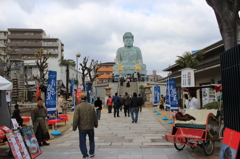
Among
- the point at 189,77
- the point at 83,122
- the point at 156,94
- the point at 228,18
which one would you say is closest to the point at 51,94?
the point at 83,122

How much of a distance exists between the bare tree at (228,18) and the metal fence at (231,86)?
9.99ft

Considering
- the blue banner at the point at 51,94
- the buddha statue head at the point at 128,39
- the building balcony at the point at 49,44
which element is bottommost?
the blue banner at the point at 51,94

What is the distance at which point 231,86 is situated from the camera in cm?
438

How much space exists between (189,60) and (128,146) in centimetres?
1434

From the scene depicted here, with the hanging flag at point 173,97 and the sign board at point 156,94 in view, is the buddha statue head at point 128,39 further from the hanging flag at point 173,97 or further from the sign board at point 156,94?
the hanging flag at point 173,97

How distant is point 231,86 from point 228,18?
3.63 m

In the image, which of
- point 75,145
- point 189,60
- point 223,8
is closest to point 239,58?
point 223,8

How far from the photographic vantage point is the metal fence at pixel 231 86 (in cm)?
410

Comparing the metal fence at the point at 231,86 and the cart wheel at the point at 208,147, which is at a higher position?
the metal fence at the point at 231,86

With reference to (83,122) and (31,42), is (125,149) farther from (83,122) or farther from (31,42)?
(31,42)

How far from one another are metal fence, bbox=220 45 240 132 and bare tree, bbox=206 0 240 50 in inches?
120

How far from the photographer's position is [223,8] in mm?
7129

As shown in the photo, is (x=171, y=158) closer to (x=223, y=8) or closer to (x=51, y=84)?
(x=223, y=8)

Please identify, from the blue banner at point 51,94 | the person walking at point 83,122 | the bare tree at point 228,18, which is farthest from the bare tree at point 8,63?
the bare tree at point 228,18
